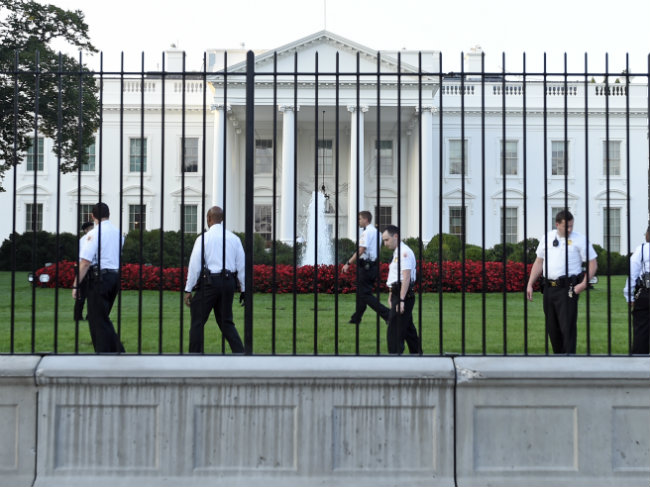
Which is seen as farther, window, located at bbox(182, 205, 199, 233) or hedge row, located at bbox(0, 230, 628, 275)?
window, located at bbox(182, 205, 199, 233)

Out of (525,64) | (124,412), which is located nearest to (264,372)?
(124,412)

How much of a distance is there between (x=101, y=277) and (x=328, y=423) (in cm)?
372

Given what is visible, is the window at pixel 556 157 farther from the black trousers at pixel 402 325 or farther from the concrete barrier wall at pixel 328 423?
the concrete barrier wall at pixel 328 423

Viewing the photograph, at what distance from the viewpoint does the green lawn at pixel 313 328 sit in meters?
9.12

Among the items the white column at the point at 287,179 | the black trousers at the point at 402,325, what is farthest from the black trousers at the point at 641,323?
the white column at the point at 287,179

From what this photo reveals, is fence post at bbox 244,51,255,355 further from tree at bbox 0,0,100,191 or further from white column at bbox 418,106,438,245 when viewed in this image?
white column at bbox 418,106,438,245

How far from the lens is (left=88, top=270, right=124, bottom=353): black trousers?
6.63 m

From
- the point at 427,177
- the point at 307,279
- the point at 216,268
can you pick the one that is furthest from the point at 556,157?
the point at 216,268

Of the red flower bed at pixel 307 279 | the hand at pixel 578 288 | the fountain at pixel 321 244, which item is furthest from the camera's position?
the fountain at pixel 321 244

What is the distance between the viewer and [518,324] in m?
12.5

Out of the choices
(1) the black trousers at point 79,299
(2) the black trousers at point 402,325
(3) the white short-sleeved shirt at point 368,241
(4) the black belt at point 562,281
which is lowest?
(2) the black trousers at point 402,325

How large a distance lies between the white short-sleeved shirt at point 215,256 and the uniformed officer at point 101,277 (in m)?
0.73

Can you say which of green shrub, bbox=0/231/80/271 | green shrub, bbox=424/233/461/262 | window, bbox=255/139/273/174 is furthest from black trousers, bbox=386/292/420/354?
window, bbox=255/139/273/174

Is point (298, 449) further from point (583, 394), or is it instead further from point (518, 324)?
point (518, 324)
